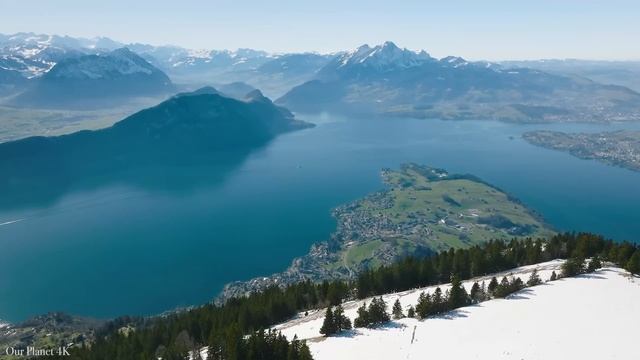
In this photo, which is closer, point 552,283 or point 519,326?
point 519,326

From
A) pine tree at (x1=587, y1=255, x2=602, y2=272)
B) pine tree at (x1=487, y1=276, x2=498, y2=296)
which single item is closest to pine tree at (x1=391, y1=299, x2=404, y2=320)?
pine tree at (x1=487, y1=276, x2=498, y2=296)

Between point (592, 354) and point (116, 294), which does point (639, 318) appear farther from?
point (116, 294)

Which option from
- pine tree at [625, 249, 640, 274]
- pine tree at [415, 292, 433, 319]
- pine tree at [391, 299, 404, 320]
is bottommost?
pine tree at [391, 299, 404, 320]

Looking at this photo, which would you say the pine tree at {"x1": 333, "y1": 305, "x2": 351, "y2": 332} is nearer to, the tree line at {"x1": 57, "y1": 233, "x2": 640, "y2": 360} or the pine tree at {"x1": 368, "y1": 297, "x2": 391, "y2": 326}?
the tree line at {"x1": 57, "y1": 233, "x2": 640, "y2": 360}

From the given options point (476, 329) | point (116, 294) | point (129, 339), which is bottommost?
point (116, 294)

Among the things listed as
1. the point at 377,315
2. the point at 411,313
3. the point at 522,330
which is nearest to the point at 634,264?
the point at 522,330

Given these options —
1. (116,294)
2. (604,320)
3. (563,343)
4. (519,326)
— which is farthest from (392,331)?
(116,294)
